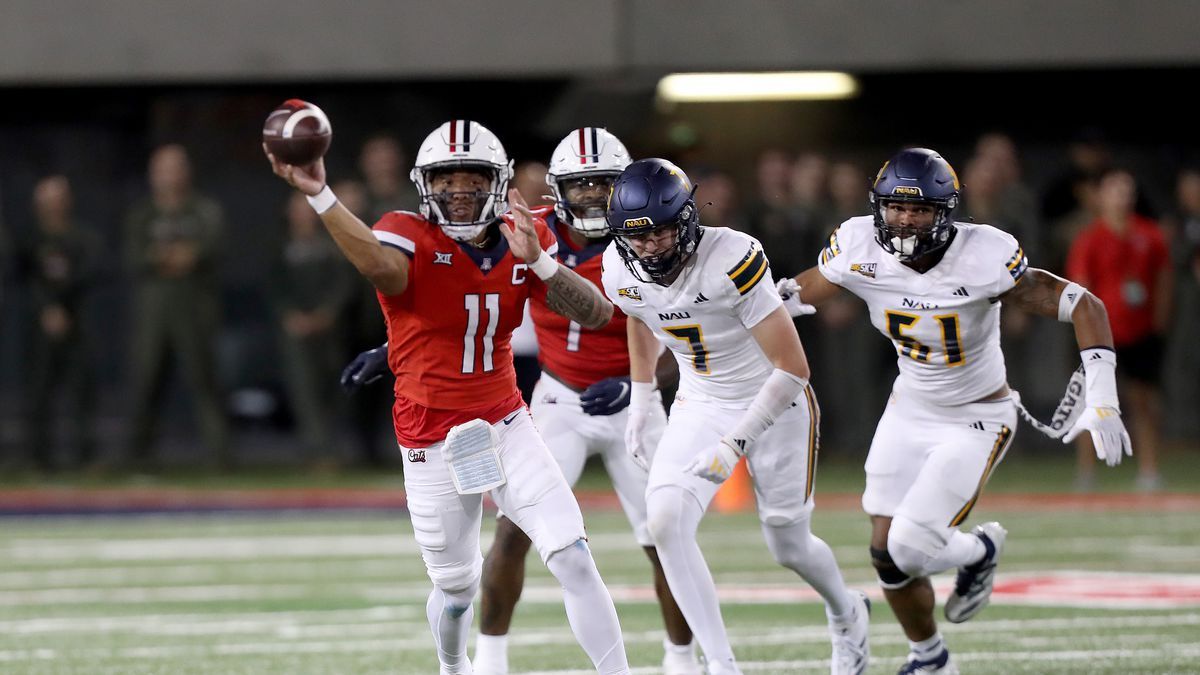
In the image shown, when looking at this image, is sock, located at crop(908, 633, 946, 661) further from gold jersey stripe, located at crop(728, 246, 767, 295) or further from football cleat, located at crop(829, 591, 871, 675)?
gold jersey stripe, located at crop(728, 246, 767, 295)

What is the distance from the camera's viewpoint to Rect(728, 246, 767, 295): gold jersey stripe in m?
5.41

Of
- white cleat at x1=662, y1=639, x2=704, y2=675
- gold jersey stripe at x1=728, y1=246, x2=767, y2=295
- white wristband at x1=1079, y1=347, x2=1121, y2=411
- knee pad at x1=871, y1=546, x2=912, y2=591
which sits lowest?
white cleat at x1=662, y1=639, x2=704, y2=675

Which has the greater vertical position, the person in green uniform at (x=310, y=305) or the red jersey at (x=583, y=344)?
the red jersey at (x=583, y=344)

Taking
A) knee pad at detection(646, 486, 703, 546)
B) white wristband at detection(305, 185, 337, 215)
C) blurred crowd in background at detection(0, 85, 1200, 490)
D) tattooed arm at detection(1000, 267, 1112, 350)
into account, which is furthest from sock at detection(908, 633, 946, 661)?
blurred crowd in background at detection(0, 85, 1200, 490)

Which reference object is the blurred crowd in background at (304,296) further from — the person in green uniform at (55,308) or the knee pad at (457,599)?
the knee pad at (457,599)

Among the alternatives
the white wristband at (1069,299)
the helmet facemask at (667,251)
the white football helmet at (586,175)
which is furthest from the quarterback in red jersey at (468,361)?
the white wristband at (1069,299)

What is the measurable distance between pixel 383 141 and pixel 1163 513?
5.57 meters

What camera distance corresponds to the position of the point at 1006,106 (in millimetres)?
14688

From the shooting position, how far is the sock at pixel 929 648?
577 centimetres

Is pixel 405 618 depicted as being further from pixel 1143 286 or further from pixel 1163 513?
pixel 1143 286

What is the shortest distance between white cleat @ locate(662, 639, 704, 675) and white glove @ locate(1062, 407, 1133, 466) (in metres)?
1.48

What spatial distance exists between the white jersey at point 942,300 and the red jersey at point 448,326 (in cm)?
108

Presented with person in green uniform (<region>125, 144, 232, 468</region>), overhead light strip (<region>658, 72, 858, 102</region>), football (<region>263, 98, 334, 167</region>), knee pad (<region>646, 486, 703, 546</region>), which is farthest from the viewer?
overhead light strip (<region>658, 72, 858, 102</region>)

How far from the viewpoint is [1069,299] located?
18.6ft
